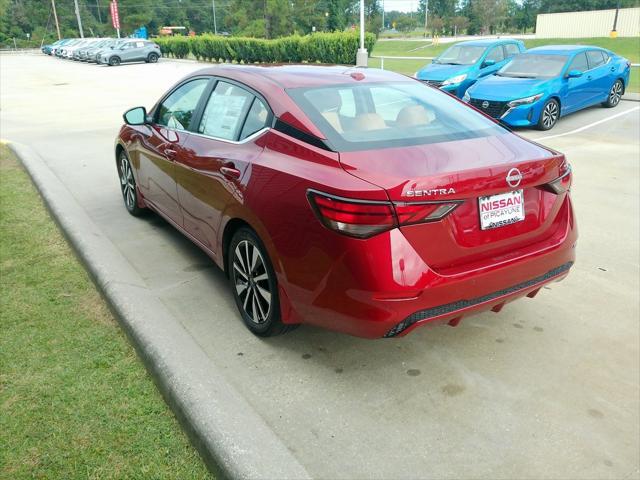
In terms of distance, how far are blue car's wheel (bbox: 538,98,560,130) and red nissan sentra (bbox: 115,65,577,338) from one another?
7999 millimetres

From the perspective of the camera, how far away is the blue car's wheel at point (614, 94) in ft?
44.9

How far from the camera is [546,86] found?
448 inches

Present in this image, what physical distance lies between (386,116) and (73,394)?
7.75ft

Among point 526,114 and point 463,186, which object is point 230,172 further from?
point 526,114

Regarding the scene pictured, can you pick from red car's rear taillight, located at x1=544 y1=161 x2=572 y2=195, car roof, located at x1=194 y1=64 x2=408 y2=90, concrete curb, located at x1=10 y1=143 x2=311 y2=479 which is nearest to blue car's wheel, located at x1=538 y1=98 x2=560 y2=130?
car roof, located at x1=194 y1=64 x2=408 y2=90

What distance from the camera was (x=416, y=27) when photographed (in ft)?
424

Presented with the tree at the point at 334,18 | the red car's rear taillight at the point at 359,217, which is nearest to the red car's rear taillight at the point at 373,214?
the red car's rear taillight at the point at 359,217

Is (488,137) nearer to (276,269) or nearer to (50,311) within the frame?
(276,269)

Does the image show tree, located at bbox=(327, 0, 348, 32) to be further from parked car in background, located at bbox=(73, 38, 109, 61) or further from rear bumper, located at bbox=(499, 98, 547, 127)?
rear bumper, located at bbox=(499, 98, 547, 127)

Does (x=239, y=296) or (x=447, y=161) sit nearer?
(x=447, y=161)

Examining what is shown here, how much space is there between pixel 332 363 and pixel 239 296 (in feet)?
2.59

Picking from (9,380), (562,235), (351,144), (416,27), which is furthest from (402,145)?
(416,27)

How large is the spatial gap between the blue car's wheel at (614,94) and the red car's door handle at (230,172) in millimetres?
12785

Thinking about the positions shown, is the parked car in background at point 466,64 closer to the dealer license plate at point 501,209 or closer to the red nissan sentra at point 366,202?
the red nissan sentra at point 366,202
